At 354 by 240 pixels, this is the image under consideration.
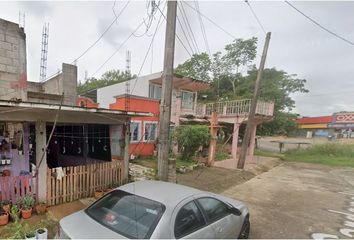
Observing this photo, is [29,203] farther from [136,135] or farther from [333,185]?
[333,185]

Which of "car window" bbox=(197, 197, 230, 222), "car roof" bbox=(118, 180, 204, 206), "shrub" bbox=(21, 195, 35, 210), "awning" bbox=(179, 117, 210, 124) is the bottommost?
"shrub" bbox=(21, 195, 35, 210)

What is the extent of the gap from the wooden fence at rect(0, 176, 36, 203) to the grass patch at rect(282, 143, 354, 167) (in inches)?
717

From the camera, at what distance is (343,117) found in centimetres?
4356

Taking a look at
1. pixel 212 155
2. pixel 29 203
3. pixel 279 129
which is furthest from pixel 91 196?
pixel 279 129

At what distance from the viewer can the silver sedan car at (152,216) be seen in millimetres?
2648

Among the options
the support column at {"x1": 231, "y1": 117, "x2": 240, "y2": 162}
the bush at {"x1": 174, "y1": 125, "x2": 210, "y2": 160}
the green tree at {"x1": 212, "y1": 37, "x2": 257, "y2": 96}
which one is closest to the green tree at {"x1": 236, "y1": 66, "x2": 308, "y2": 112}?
the green tree at {"x1": 212, "y1": 37, "x2": 257, "y2": 96}

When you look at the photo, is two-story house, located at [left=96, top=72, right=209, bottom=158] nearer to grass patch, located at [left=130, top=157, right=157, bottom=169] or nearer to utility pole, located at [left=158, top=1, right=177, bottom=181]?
grass patch, located at [left=130, top=157, right=157, bottom=169]

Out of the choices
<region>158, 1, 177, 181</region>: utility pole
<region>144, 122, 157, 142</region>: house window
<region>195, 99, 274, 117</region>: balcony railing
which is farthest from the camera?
<region>195, 99, 274, 117</region>: balcony railing

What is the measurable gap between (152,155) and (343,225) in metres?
10.4

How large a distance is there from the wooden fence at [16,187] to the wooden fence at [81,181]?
388mm

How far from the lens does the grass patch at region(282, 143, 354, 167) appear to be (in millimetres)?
17688

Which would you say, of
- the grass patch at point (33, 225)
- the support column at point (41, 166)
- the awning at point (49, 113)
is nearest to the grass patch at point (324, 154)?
the awning at point (49, 113)

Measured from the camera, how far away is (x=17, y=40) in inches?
274

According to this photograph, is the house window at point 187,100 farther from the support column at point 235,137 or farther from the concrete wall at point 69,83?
the concrete wall at point 69,83
